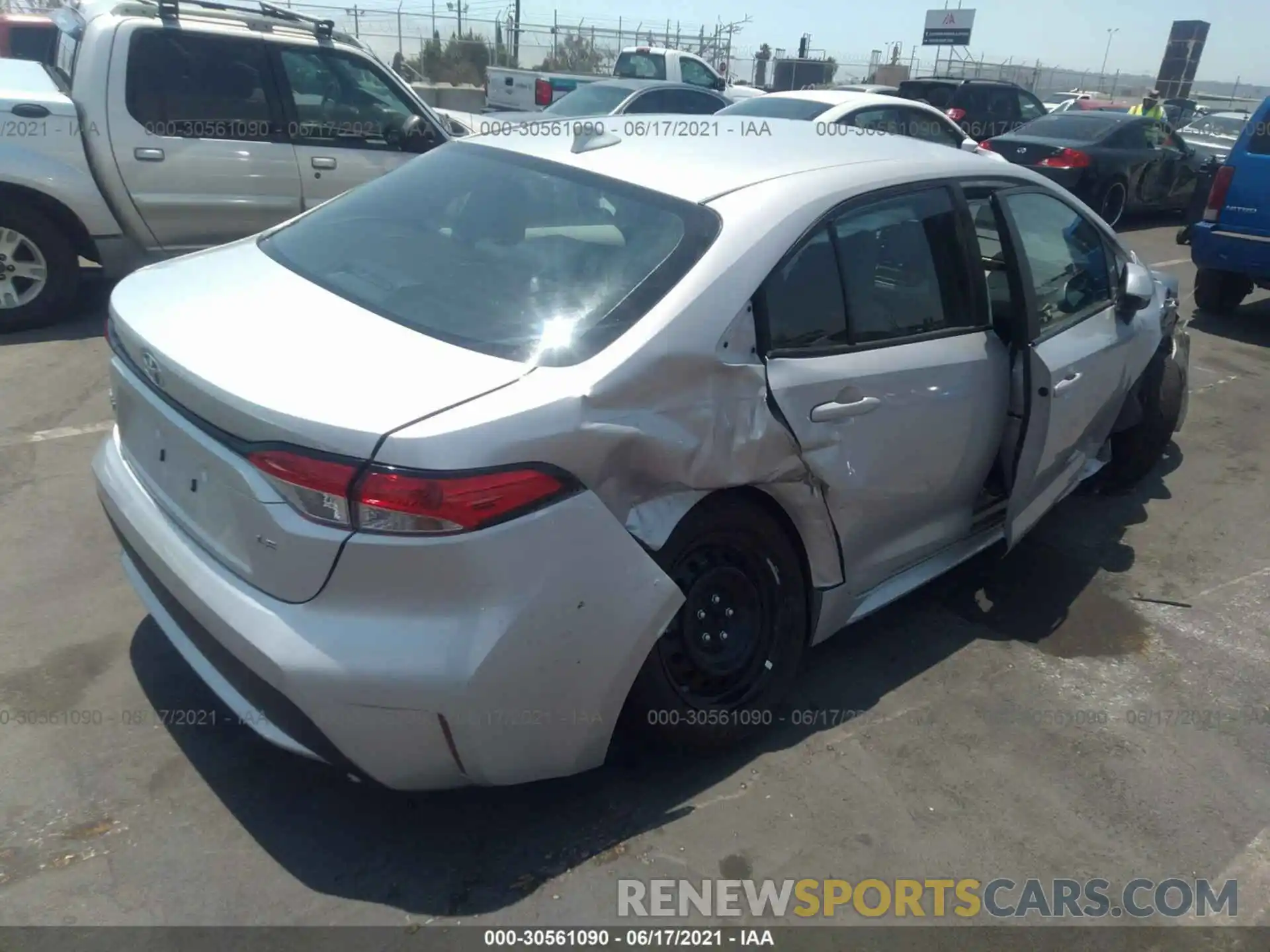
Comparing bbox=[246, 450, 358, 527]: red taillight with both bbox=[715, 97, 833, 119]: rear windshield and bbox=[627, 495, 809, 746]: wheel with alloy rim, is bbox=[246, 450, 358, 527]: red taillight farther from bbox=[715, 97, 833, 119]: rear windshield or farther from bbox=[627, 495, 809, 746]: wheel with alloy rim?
bbox=[715, 97, 833, 119]: rear windshield

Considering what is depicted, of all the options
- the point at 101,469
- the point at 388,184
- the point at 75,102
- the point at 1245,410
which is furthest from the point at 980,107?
the point at 101,469

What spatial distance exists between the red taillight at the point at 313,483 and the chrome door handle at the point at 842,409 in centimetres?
136

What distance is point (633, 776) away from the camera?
2885 mm

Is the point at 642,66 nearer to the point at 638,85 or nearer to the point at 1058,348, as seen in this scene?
the point at 638,85

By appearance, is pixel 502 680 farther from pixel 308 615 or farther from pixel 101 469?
pixel 101 469

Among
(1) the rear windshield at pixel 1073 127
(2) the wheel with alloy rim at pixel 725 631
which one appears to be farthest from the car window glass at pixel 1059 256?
(1) the rear windshield at pixel 1073 127

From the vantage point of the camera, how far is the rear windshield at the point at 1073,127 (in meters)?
12.5

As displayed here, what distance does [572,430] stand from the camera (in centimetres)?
229

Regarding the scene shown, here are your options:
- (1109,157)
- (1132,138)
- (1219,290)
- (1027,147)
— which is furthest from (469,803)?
(1132,138)

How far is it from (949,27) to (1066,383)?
169 feet

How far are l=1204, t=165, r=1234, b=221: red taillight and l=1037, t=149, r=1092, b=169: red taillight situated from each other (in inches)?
154

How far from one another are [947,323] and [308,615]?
230 cm

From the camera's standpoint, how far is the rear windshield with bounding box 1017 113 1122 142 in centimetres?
1254

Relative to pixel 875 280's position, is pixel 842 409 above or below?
below
